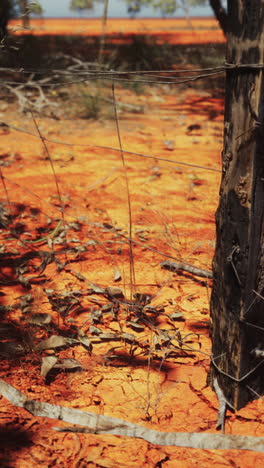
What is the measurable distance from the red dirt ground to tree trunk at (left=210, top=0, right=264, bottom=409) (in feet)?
0.70

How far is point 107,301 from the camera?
2.84m

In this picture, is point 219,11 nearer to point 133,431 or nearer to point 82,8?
point 133,431

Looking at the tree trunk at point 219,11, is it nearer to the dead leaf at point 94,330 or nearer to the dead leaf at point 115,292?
the dead leaf at point 115,292

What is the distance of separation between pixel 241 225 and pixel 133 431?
91 centimetres

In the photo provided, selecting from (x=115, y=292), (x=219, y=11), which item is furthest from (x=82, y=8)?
(x=115, y=292)

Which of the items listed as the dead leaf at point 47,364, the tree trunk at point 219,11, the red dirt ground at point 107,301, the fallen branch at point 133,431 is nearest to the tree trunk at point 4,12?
the red dirt ground at point 107,301

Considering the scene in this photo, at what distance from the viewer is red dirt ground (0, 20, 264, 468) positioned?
74.0 inches

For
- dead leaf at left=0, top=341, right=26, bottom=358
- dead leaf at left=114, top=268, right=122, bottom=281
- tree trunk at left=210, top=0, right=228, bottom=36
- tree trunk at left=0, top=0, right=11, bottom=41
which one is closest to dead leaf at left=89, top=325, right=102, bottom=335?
dead leaf at left=0, top=341, right=26, bottom=358

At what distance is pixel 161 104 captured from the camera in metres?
7.90

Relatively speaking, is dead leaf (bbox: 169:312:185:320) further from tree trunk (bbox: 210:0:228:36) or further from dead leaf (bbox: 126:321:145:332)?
tree trunk (bbox: 210:0:228:36)

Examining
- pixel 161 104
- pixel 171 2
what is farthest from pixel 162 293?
pixel 171 2

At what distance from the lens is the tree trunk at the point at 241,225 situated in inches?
64.6

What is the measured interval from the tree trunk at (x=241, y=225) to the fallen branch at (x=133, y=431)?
20cm

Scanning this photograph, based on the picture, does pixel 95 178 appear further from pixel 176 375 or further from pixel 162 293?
pixel 176 375
